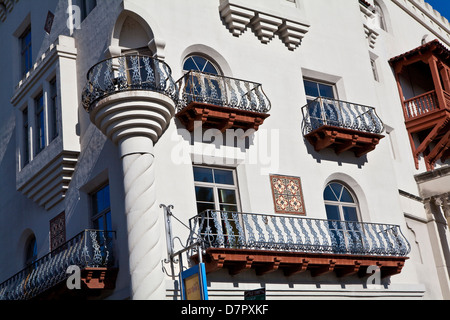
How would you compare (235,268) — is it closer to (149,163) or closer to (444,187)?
(149,163)

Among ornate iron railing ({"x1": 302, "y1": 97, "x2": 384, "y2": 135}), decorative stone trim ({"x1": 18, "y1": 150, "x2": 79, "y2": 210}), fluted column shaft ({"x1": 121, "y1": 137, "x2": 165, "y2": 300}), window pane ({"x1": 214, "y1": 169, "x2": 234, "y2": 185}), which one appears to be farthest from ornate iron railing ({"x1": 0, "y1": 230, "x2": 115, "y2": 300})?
ornate iron railing ({"x1": 302, "y1": 97, "x2": 384, "y2": 135})

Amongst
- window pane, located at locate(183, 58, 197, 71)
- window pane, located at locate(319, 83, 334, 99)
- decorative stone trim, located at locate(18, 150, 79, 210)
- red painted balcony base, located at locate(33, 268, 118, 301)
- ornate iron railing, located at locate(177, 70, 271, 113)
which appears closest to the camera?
red painted balcony base, located at locate(33, 268, 118, 301)

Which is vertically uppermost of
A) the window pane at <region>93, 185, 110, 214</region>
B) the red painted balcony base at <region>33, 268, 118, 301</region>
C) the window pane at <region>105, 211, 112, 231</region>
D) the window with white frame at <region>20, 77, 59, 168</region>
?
the window with white frame at <region>20, 77, 59, 168</region>

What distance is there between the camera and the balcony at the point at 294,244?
637 inches

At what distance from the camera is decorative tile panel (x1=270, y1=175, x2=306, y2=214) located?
710 inches

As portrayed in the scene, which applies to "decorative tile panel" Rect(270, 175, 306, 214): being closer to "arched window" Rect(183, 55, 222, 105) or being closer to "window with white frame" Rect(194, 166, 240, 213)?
"window with white frame" Rect(194, 166, 240, 213)

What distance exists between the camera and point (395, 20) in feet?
87.8

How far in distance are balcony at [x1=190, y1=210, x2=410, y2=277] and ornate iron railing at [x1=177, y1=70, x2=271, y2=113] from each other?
2.64 m

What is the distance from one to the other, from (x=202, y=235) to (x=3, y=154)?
887 cm

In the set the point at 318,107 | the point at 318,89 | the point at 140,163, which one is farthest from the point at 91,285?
the point at 318,89

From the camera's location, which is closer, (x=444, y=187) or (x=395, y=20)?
(x=444, y=187)

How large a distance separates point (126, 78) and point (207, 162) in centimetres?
276

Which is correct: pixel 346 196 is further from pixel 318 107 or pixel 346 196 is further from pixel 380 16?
pixel 380 16
